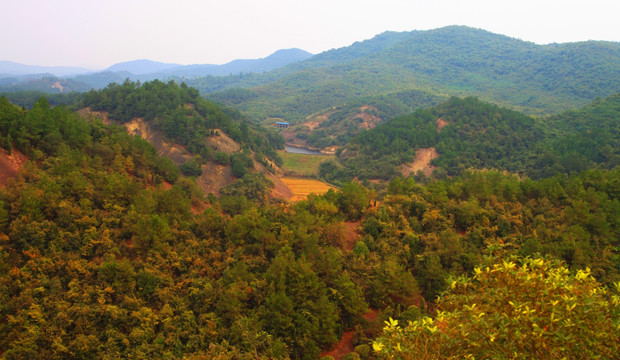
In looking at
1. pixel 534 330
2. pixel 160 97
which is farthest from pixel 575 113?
pixel 534 330

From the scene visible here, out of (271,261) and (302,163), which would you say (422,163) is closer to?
(302,163)

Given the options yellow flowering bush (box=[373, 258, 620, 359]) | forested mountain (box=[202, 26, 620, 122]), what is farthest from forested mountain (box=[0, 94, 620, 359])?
forested mountain (box=[202, 26, 620, 122])

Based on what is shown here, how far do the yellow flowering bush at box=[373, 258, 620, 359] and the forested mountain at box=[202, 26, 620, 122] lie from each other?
110m

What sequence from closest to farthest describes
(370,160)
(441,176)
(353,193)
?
(353,193) → (441,176) → (370,160)

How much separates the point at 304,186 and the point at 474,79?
13644cm

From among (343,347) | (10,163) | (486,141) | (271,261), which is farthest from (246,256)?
(486,141)

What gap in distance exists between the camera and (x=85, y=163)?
24.7 m

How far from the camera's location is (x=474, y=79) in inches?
6211

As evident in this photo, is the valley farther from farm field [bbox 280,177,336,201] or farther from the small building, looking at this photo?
the small building

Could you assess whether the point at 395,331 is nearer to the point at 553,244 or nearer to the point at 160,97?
the point at 553,244

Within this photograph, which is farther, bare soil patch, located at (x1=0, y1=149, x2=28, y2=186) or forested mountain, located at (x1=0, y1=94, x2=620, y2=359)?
bare soil patch, located at (x1=0, y1=149, x2=28, y2=186)

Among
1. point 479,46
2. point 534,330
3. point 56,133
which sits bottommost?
point 534,330

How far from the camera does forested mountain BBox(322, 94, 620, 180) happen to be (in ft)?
171

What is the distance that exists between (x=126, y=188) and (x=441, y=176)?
149 ft
